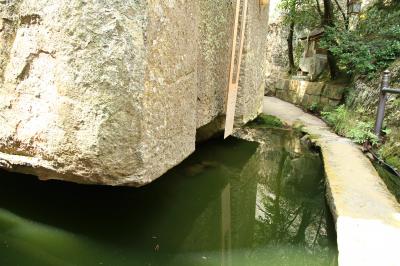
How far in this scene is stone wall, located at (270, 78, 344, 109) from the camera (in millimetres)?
9602

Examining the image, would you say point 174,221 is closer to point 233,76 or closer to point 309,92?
point 233,76

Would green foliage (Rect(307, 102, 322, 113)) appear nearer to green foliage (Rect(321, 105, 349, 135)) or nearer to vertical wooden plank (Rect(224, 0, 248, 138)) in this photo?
green foliage (Rect(321, 105, 349, 135))

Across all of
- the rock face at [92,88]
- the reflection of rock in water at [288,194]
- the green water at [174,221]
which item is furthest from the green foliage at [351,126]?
the rock face at [92,88]

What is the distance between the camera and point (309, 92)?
11.5 metres

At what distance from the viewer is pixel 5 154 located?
9.38 feet

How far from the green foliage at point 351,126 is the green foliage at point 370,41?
1118 millimetres

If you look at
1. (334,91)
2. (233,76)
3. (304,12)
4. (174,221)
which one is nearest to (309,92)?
(334,91)

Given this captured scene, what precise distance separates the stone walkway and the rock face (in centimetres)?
164

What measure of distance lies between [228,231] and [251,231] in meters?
0.23

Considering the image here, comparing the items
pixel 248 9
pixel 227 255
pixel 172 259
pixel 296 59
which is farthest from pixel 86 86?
pixel 296 59

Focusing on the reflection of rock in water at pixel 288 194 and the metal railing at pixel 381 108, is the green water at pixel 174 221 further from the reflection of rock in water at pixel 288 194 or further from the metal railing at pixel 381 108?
the metal railing at pixel 381 108

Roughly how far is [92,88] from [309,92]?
10168mm

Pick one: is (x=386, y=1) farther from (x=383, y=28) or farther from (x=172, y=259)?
(x=172, y=259)

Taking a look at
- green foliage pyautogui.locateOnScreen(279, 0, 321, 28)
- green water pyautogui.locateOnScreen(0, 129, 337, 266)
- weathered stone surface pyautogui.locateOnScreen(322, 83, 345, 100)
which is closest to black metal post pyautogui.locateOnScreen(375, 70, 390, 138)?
green water pyautogui.locateOnScreen(0, 129, 337, 266)
